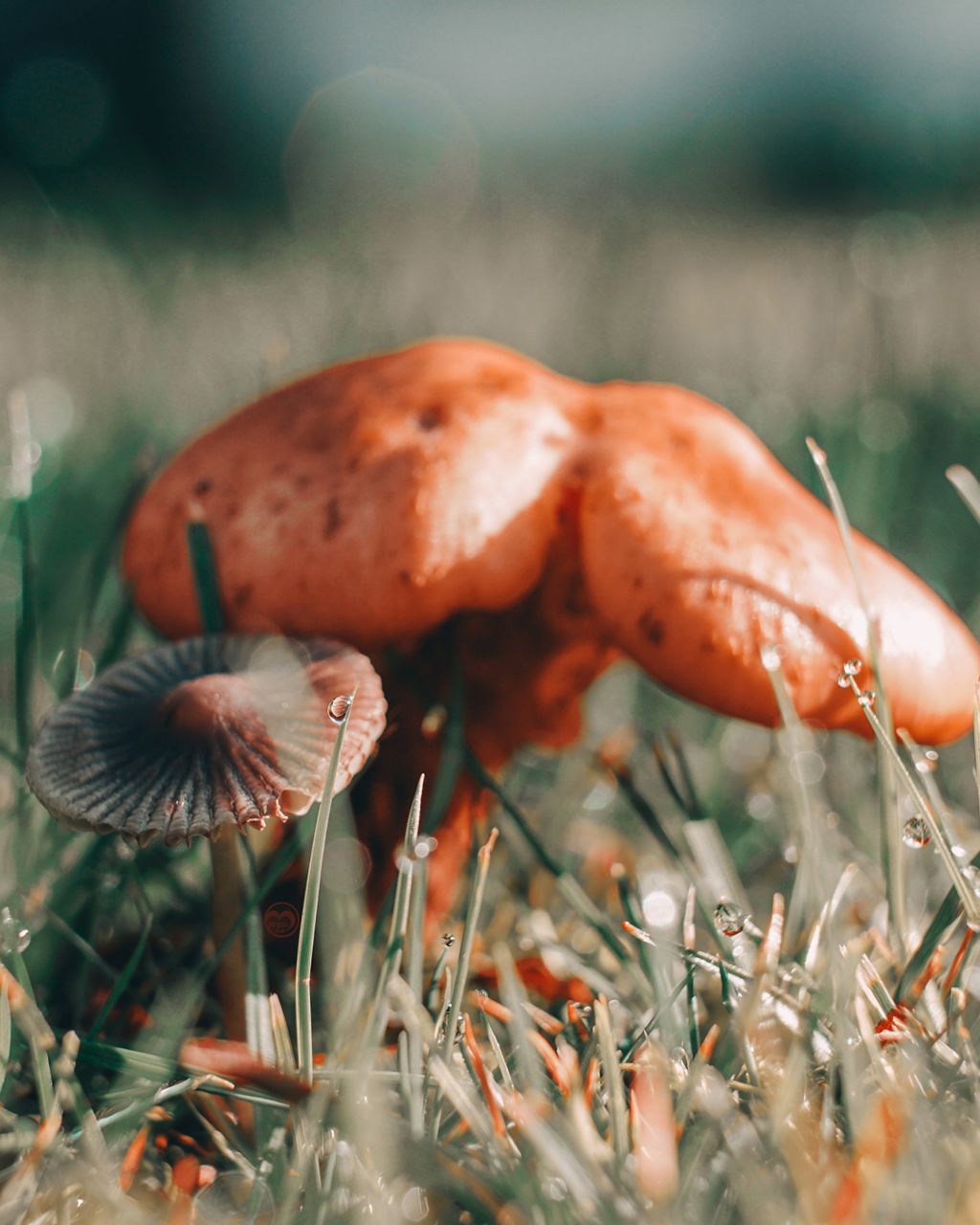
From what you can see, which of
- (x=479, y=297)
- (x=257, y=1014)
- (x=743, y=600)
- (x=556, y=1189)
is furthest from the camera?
(x=479, y=297)

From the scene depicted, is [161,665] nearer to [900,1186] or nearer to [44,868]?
[44,868]

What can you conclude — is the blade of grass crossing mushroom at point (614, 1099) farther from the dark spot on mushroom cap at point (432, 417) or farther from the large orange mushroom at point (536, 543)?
the dark spot on mushroom cap at point (432, 417)

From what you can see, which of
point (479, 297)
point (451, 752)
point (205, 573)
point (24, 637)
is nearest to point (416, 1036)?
point (451, 752)

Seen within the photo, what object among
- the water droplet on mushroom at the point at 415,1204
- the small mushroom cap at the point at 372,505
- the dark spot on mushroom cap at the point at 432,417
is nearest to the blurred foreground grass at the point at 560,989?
the water droplet on mushroom at the point at 415,1204

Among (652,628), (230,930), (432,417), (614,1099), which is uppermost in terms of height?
(432,417)

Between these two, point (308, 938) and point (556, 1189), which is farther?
point (308, 938)

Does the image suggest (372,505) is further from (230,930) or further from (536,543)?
(230,930)

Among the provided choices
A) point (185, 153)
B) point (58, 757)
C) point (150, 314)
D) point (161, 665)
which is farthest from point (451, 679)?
point (185, 153)
